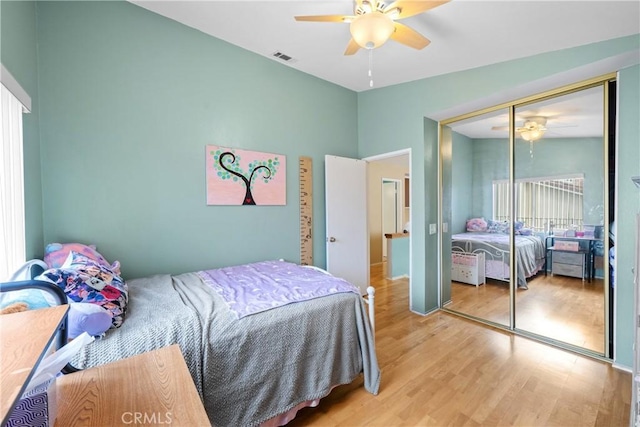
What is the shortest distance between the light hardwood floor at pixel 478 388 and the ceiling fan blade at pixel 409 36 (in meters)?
2.59

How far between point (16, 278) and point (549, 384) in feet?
11.4

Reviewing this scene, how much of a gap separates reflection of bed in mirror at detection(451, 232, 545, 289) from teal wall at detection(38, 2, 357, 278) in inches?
89.3

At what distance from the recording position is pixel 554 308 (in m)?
2.87

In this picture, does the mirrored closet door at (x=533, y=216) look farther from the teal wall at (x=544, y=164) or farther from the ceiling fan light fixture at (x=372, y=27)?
the ceiling fan light fixture at (x=372, y=27)

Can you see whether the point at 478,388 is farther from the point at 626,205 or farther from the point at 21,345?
the point at 21,345

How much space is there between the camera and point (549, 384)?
209 cm

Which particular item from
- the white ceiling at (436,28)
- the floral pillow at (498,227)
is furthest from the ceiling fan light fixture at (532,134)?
the floral pillow at (498,227)

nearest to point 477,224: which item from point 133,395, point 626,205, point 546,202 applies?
point 546,202

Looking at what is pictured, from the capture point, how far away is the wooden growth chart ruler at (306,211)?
3475 millimetres

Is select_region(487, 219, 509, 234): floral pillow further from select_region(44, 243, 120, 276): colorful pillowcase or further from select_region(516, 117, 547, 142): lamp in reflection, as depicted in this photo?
select_region(44, 243, 120, 276): colorful pillowcase

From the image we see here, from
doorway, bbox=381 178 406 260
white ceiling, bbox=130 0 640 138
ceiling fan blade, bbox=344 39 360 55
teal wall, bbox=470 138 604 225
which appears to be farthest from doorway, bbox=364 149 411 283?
ceiling fan blade, bbox=344 39 360 55

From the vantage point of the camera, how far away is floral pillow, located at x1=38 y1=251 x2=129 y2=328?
1.32 metres

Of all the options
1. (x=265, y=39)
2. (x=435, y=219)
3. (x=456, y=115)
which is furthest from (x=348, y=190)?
(x=265, y=39)

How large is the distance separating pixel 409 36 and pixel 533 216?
7.42ft
